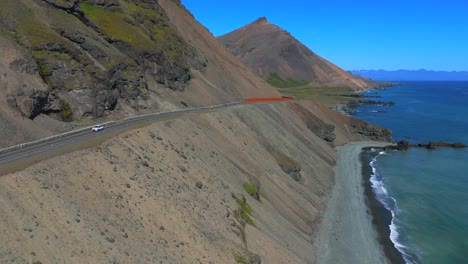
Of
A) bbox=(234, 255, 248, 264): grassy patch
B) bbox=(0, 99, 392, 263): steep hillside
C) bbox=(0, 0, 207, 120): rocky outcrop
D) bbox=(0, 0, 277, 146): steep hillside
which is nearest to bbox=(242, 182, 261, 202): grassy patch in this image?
bbox=(0, 99, 392, 263): steep hillside

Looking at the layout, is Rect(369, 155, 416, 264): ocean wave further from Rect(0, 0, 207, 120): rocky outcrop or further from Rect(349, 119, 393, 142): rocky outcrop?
Rect(0, 0, 207, 120): rocky outcrop

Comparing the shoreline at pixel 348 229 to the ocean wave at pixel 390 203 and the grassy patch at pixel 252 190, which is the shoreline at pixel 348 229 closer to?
the ocean wave at pixel 390 203

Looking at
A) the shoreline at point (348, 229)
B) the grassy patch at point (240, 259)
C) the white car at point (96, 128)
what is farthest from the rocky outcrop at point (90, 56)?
the shoreline at point (348, 229)

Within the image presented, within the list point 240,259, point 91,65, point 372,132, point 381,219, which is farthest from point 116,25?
point 372,132

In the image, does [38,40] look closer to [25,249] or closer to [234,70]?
[25,249]

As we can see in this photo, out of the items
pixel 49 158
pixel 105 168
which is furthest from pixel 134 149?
pixel 49 158
